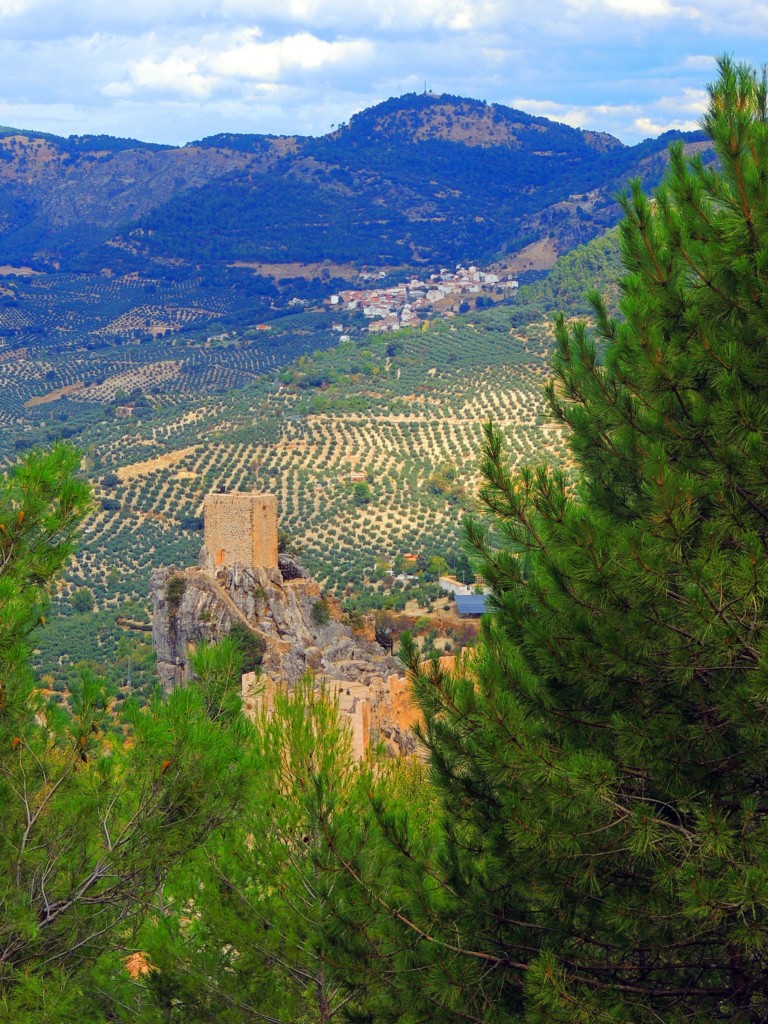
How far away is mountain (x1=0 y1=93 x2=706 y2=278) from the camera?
127062 millimetres

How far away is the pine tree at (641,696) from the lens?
5387 millimetres

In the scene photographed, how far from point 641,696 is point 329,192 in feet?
490

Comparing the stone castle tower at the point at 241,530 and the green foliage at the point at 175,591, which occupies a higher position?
the stone castle tower at the point at 241,530

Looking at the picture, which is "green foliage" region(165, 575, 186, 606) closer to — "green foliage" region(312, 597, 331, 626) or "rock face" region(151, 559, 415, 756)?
"rock face" region(151, 559, 415, 756)

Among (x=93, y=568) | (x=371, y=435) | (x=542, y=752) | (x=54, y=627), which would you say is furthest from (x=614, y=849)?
(x=371, y=435)

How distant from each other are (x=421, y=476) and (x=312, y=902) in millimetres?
46397

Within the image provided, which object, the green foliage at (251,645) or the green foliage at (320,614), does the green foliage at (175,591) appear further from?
the green foliage at (320,614)

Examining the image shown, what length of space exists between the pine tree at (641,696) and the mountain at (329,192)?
98.5 m

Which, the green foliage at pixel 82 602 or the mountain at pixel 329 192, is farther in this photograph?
the mountain at pixel 329 192

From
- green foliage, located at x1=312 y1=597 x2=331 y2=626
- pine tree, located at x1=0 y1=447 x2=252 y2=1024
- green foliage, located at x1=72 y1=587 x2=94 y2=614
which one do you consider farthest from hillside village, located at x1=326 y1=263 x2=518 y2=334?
pine tree, located at x1=0 y1=447 x2=252 y2=1024

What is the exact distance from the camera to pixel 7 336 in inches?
3802

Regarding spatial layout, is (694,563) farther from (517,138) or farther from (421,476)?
(517,138)

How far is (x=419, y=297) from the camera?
109 metres

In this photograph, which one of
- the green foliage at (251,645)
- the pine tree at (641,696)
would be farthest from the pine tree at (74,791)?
the green foliage at (251,645)
